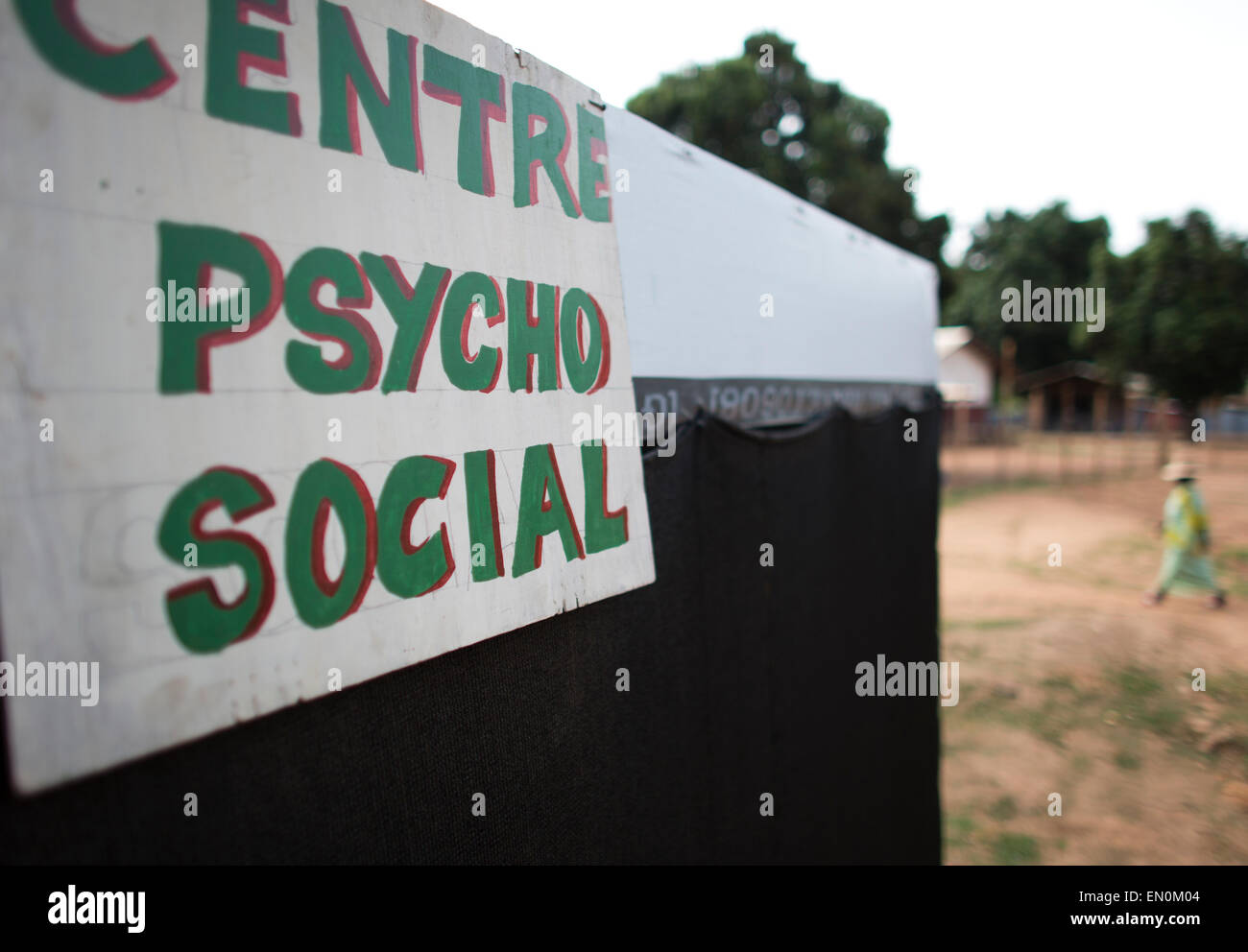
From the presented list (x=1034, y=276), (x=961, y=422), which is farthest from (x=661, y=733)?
(x=1034, y=276)

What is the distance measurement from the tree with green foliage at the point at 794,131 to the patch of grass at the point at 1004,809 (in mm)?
15894

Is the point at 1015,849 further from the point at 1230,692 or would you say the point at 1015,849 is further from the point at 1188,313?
the point at 1188,313

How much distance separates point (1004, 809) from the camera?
5.13m

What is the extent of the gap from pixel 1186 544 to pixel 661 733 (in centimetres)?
902

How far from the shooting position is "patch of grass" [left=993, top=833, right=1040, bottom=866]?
178 inches

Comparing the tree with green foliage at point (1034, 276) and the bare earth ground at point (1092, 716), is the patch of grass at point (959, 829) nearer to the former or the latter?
the bare earth ground at point (1092, 716)

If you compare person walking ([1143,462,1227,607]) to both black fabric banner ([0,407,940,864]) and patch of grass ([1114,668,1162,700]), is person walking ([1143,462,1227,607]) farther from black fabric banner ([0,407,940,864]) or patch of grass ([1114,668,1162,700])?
black fabric banner ([0,407,940,864])

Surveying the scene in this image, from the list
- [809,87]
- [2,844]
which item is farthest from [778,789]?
[809,87]

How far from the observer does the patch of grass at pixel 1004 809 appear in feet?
16.6

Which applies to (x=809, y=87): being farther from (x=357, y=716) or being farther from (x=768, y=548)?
(x=357, y=716)

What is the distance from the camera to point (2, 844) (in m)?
0.99

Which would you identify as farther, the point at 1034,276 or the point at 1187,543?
the point at 1034,276

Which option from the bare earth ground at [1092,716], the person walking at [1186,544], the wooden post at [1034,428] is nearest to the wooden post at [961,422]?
the wooden post at [1034,428]

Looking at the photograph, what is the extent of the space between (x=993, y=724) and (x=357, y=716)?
251 inches
